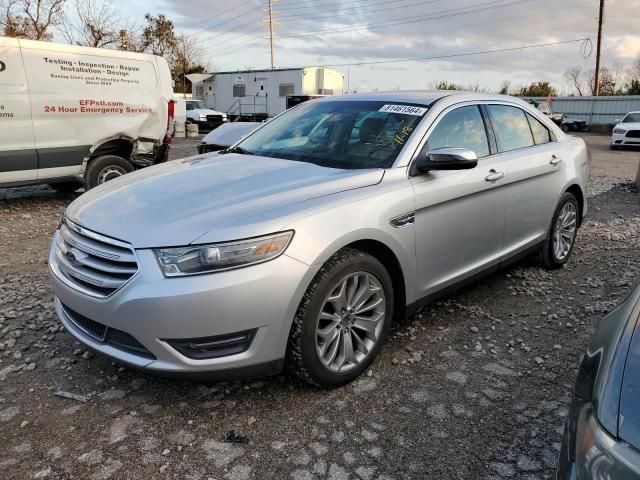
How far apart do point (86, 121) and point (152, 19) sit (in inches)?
1784

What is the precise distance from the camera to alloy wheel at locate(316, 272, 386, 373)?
2.79 meters

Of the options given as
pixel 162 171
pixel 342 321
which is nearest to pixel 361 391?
pixel 342 321

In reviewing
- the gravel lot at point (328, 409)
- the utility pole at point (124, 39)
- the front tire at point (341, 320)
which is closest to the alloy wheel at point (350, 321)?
the front tire at point (341, 320)

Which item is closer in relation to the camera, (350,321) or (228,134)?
(350,321)

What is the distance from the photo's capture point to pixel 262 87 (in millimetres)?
34281

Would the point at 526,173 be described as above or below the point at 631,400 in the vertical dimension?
Answer: above

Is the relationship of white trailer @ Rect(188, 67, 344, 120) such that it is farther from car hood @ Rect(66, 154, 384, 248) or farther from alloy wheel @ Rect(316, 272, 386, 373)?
alloy wheel @ Rect(316, 272, 386, 373)

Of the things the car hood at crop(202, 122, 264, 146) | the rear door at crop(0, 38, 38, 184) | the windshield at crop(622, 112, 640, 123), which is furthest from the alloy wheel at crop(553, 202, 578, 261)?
the windshield at crop(622, 112, 640, 123)

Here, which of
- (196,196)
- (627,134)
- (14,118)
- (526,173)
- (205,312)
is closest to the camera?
(205,312)

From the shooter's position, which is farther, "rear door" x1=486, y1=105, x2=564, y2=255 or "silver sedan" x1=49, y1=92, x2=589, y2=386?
"rear door" x1=486, y1=105, x2=564, y2=255

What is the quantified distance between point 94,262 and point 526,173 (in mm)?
3290

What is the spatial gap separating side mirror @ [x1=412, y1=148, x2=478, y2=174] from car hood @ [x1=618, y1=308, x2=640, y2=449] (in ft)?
5.63

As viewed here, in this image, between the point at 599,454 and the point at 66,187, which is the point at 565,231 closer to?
the point at 599,454

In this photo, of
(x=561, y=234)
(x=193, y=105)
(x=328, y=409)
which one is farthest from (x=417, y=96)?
(x=193, y=105)
